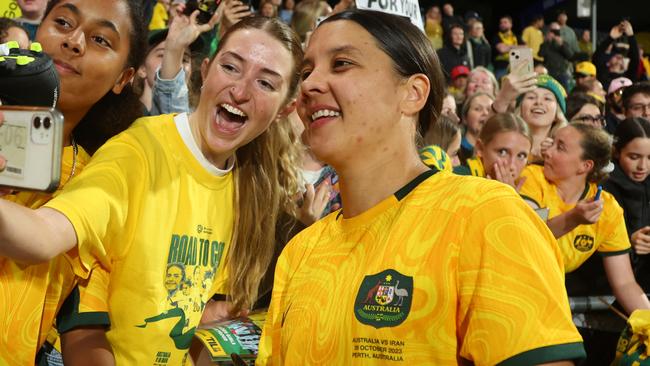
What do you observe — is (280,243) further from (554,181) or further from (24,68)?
(554,181)

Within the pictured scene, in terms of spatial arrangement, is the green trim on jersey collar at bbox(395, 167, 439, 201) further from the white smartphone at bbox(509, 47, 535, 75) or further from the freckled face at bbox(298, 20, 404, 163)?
the white smartphone at bbox(509, 47, 535, 75)

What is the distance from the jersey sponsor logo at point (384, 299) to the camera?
1.52m

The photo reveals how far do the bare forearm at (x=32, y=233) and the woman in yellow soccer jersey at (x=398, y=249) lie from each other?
55 centimetres

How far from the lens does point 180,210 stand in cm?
226

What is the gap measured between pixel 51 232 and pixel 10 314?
0.36 meters

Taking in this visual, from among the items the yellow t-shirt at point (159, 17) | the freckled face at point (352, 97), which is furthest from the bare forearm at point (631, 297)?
the yellow t-shirt at point (159, 17)

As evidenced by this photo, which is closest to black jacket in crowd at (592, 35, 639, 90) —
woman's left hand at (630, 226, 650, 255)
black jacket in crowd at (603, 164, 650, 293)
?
black jacket in crowd at (603, 164, 650, 293)

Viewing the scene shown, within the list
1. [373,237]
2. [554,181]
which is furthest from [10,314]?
[554,181]

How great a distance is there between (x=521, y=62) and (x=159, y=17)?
384 cm

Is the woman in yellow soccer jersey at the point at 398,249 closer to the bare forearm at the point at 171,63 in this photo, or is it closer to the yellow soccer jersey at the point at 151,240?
the yellow soccer jersey at the point at 151,240

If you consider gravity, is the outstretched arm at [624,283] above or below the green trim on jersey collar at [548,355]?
below

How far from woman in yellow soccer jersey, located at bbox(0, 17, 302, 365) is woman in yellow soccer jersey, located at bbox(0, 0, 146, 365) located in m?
0.10

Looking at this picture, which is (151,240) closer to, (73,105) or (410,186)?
(73,105)

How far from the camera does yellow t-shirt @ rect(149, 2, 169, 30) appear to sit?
7.68 m
